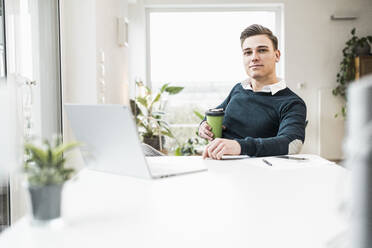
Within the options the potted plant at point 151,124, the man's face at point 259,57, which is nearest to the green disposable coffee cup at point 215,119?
the man's face at point 259,57

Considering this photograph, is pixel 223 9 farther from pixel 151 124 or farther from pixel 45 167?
pixel 45 167

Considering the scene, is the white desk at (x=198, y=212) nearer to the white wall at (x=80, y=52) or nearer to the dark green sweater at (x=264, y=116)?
the dark green sweater at (x=264, y=116)

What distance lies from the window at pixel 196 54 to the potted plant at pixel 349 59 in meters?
0.84

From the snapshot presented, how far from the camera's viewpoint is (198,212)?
855mm

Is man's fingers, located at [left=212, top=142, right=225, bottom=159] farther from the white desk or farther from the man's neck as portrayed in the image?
the man's neck

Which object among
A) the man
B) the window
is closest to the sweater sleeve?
the man

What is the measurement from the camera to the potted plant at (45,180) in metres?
0.72

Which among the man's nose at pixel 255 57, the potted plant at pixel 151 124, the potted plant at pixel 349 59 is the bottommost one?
the potted plant at pixel 151 124

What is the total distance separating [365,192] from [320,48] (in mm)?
5637

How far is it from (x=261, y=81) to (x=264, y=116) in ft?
0.74

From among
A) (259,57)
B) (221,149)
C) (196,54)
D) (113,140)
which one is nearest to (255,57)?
(259,57)

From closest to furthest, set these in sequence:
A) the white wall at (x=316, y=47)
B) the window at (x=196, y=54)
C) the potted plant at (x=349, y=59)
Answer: the potted plant at (x=349, y=59)
the white wall at (x=316, y=47)
the window at (x=196, y=54)

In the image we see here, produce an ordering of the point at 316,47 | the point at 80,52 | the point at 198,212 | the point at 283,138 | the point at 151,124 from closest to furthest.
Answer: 1. the point at 198,212
2. the point at 283,138
3. the point at 80,52
4. the point at 151,124
5. the point at 316,47

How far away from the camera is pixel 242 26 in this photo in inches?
229
